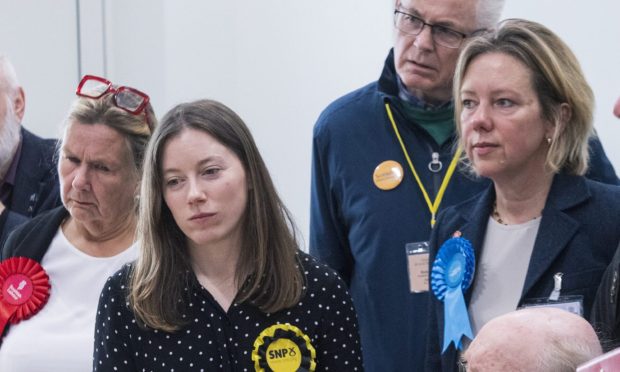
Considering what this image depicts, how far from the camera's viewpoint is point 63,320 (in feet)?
9.45

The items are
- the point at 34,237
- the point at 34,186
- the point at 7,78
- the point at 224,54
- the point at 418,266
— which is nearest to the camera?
the point at 418,266

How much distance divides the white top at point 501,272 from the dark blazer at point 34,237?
3.86ft

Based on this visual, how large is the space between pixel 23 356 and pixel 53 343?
8 centimetres

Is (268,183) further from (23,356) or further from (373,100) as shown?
(23,356)

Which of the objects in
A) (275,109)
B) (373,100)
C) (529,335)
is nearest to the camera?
(529,335)

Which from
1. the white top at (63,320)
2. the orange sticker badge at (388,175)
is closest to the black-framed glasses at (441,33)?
the orange sticker badge at (388,175)

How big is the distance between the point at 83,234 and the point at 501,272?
1.17 meters

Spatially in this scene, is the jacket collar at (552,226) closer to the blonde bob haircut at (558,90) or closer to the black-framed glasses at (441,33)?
the blonde bob haircut at (558,90)

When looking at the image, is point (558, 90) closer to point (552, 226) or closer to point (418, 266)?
point (552, 226)

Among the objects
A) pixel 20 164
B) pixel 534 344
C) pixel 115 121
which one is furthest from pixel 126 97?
pixel 534 344

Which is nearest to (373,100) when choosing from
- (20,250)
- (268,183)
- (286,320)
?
(268,183)

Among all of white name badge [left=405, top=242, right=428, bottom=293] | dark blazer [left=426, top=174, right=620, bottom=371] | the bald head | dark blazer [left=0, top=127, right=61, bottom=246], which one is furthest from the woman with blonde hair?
dark blazer [left=0, top=127, right=61, bottom=246]

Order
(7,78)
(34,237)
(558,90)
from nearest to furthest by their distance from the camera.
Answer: (558,90) → (34,237) → (7,78)

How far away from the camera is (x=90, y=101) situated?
296cm
